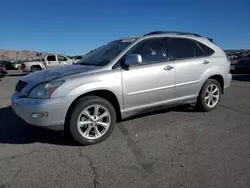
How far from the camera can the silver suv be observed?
2.92 meters

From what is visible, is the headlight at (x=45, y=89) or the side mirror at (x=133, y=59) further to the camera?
the side mirror at (x=133, y=59)

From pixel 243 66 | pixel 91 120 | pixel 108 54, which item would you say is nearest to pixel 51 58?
pixel 243 66

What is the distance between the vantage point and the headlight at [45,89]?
9.41 ft

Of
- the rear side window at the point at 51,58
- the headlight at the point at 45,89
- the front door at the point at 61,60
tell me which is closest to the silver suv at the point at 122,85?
the headlight at the point at 45,89

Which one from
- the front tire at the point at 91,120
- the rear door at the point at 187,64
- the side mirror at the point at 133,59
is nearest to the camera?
the front tire at the point at 91,120

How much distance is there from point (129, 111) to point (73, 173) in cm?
147

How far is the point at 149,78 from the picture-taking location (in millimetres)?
3561

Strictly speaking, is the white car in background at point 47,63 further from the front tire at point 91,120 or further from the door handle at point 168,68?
the front tire at point 91,120

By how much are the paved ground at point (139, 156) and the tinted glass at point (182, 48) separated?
136cm

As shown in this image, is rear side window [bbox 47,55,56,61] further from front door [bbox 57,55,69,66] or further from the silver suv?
the silver suv

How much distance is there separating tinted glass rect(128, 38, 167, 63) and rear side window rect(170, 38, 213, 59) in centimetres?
25

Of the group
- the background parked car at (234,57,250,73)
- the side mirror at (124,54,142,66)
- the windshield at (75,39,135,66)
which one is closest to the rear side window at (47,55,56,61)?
the background parked car at (234,57,250,73)

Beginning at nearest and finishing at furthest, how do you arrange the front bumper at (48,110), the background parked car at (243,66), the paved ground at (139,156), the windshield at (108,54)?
the paved ground at (139,156)
the front bumper at (48,110)
the windshield at (108,54)
the background parked car at (243,66)

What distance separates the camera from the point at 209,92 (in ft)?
14.7
